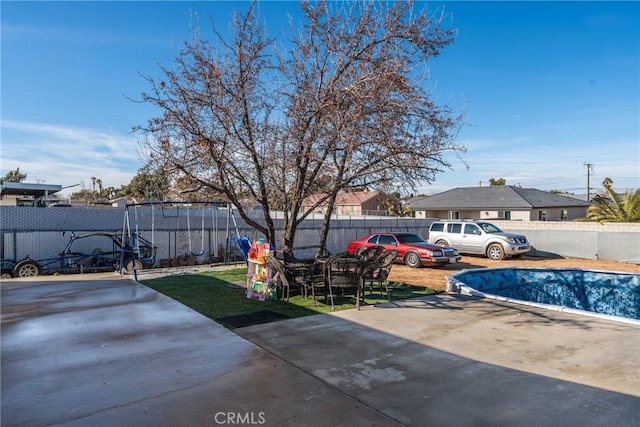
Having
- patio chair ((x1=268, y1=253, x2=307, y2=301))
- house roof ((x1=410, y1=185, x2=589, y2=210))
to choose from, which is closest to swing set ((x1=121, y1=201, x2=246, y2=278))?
patio chair ((x1=268, y1=253, x2=307, y2=301))

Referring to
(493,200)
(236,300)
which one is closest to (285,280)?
(236,300)

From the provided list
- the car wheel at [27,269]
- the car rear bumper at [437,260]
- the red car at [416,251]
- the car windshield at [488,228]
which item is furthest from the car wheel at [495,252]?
the car wheel at [27,269]

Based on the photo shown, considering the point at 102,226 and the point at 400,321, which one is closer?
the point at 400,321

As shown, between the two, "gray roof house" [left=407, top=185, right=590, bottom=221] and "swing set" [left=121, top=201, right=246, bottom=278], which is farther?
"gray roof house" [left=407, top=185, right=590, bottom=221]

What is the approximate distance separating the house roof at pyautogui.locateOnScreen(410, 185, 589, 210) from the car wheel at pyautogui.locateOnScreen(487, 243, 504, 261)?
58.5 ft

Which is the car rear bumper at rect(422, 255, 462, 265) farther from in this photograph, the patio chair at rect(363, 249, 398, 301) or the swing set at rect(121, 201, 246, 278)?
the swing set at rect(121, 201, 246, 278)

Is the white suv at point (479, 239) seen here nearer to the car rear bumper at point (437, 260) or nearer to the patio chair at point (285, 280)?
the car rear bumper at point (437, 260)

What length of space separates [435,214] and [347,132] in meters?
33.7

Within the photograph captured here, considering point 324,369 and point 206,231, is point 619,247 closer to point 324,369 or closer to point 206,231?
point 206,231

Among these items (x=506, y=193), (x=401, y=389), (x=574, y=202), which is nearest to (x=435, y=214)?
(x=506, y=193)

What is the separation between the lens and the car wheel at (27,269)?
1315 cm

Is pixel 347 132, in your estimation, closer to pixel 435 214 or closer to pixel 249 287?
pixel 249 287

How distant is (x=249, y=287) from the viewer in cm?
952

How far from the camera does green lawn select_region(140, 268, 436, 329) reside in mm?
7664
